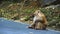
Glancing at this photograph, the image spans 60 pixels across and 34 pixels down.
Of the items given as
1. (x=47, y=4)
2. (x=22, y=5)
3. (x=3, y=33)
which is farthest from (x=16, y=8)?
(x=3, y=33)

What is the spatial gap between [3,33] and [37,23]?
2.05 metres

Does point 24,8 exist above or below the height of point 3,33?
above

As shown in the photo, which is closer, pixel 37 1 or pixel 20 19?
pixel 20 19

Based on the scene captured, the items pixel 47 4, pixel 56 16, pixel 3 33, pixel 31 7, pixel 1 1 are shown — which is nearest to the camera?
pixel 3 33

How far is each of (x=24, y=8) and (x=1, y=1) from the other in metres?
4.40

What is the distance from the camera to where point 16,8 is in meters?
18.6

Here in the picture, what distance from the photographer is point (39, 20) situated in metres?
11.1

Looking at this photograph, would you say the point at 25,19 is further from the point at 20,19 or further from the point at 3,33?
the point at 3,33

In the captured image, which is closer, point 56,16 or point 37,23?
point 37,23

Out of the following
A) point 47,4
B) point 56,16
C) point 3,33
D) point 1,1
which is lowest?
point 3,33

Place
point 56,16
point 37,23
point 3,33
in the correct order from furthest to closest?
point 56,16
point 37,23
point 3,33

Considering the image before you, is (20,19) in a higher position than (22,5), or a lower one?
lower

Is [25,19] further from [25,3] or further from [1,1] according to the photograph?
[1,1]

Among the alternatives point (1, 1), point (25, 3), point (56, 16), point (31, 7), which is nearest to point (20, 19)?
point (56, 16)
